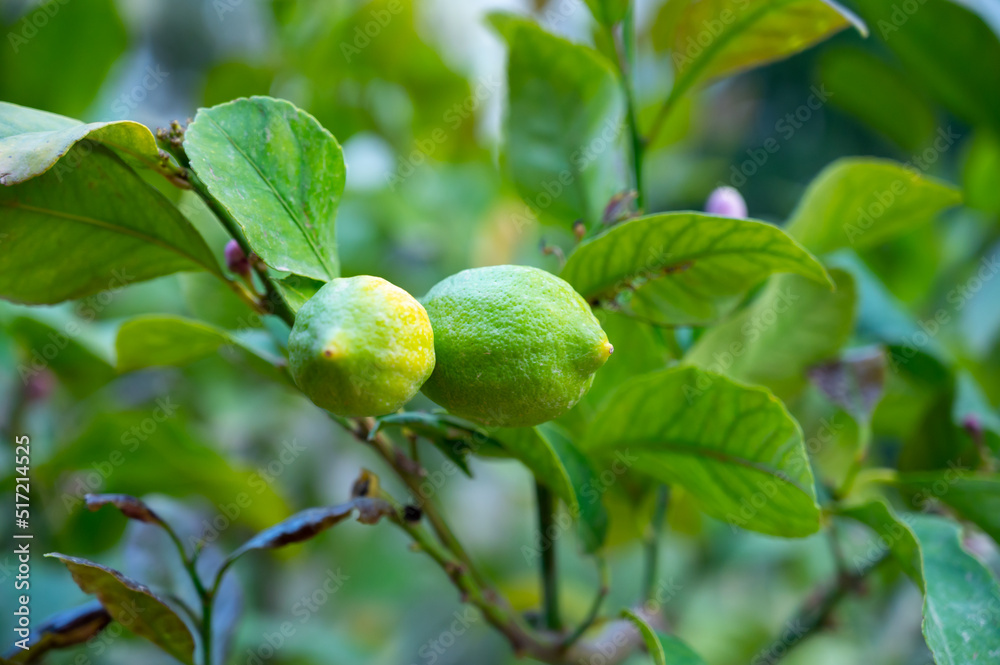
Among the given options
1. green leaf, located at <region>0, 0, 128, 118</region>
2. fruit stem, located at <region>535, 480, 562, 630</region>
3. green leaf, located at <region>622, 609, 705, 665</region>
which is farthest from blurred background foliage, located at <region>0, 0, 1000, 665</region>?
green leaf, located at <region>622, 609, 705, 665</region>

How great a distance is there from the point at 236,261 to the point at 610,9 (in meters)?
0.44

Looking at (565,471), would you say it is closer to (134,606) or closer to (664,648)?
(664,648)

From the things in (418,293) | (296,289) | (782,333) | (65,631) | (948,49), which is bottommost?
(418,293)

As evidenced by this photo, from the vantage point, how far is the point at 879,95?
136cm

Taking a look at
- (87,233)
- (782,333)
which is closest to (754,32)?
(782,333)

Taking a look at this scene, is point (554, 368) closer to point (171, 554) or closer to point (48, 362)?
point (171, 554)

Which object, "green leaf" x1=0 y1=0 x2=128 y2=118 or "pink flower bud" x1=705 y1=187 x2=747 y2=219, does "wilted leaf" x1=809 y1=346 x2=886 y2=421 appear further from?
"green leaf" x1=0 y1=0 x2=128 y2=118

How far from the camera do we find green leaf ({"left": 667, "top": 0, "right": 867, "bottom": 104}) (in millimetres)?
704

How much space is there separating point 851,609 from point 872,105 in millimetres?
971

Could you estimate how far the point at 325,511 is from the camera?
555mm

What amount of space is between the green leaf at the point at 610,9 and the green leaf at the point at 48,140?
1.48ft

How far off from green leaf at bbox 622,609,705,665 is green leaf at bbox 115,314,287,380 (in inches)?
14.1

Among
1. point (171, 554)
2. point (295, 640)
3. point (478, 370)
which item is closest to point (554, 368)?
point (478, 370)

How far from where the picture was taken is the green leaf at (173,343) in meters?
0.63
